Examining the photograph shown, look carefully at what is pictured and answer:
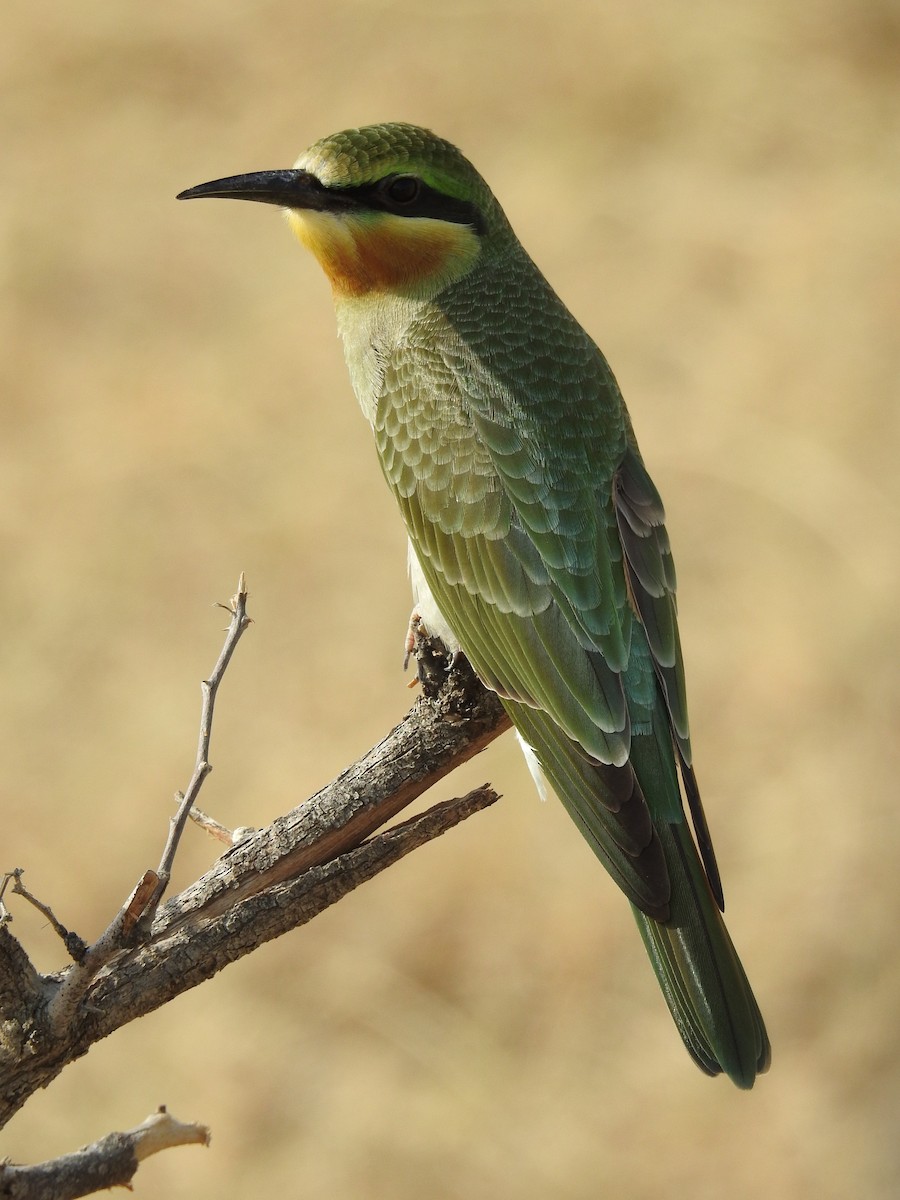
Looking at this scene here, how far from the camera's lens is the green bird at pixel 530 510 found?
102 inches

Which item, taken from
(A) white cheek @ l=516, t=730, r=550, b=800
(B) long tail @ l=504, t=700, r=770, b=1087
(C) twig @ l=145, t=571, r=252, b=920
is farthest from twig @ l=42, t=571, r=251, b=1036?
(A) white cheek @ l=516, t=730, r=550, b=800

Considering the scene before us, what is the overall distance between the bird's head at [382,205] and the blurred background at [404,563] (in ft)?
8.03

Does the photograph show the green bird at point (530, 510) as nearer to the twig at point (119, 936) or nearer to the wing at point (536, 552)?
the wing at point (536, 552)

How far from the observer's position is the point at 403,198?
312 cm

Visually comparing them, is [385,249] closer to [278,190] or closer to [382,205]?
[382,205]

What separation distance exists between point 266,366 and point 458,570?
5.17 metres

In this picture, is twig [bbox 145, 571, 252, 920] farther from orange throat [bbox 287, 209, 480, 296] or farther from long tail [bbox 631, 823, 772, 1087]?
orange throat [bbox 287, 209, 480, 296]

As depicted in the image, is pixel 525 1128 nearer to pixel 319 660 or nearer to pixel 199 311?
pixel 319 660

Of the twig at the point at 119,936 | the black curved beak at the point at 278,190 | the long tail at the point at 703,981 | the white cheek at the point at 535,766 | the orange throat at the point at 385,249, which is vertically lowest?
the long tail at the point at 703,981

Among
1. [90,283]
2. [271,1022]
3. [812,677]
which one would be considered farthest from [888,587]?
[90,283]

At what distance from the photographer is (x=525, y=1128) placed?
557cm

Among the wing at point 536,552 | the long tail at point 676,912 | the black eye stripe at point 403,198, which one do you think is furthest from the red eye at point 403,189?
the long tail at point 676,912

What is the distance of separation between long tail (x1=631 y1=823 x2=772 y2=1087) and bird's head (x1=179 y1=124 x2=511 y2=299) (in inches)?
54.6

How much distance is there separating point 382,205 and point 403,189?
0.06m
